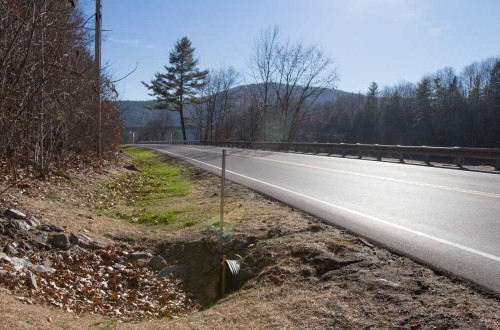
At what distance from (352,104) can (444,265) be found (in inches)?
5217

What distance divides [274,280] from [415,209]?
4201 millimetres

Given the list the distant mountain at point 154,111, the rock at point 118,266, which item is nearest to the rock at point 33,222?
the rock at point 118,266

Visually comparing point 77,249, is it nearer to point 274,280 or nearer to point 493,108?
point 274,280

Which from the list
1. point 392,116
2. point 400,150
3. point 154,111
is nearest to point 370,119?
point 392,116

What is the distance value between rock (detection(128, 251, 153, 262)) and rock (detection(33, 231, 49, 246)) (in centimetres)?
132

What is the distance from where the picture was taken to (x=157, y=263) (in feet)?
24.7

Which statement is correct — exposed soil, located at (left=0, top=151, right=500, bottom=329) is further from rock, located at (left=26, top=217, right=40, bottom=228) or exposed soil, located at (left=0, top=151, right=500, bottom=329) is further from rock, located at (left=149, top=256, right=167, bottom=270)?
rock, located at (left=26, top=217, right=40, bottom=228)

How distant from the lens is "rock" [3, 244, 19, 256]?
634 cm

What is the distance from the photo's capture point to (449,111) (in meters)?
82.4

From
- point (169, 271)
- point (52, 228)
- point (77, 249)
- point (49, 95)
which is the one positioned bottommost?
point (169, 271)

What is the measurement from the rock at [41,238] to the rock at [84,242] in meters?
0.41

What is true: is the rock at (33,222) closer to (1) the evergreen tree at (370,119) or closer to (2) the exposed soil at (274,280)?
(2) the exposed soil at (274,280)

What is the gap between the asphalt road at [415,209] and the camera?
18.2ft

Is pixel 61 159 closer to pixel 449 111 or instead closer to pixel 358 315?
pixel 358 315
